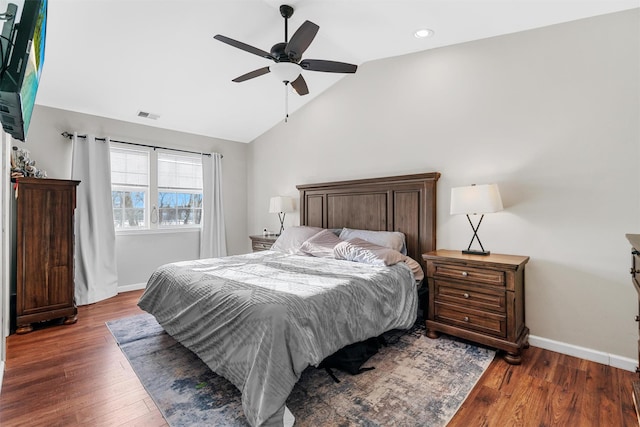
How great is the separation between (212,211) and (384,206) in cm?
308

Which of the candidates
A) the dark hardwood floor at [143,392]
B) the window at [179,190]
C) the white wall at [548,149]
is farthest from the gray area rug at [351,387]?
the window at [179,190]

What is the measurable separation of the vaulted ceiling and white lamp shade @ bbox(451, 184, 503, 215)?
1.46m

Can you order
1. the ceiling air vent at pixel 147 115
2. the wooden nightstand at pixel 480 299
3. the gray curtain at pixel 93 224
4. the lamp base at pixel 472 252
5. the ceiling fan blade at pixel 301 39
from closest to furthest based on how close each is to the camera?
the ceiling fan blade at pixel 301 39
the wooden nightstand at pixel 480 299
the lamp base at pixel 472 252
the gray curtain at pixel 93 224
the ceiling air vent at pixel 147 115

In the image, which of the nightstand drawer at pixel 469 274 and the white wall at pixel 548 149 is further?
the nightstand drawer at pixel 469 274

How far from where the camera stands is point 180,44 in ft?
10.1

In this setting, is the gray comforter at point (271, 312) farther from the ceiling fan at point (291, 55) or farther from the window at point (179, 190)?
the window at point (179, 190)

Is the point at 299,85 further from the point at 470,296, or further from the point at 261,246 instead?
the point at 261,246

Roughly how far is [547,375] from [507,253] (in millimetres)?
1017

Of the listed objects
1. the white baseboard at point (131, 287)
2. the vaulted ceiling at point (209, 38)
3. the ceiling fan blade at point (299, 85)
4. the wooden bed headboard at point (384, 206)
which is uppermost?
the vaulted ceiling at point (209, 38)

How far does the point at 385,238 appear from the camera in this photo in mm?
3322

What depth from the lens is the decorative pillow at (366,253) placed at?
285 cm

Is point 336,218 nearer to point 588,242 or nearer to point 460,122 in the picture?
point 460,122

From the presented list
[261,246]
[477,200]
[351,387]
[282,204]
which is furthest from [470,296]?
[261,246]

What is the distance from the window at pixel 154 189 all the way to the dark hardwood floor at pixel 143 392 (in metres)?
2.20
